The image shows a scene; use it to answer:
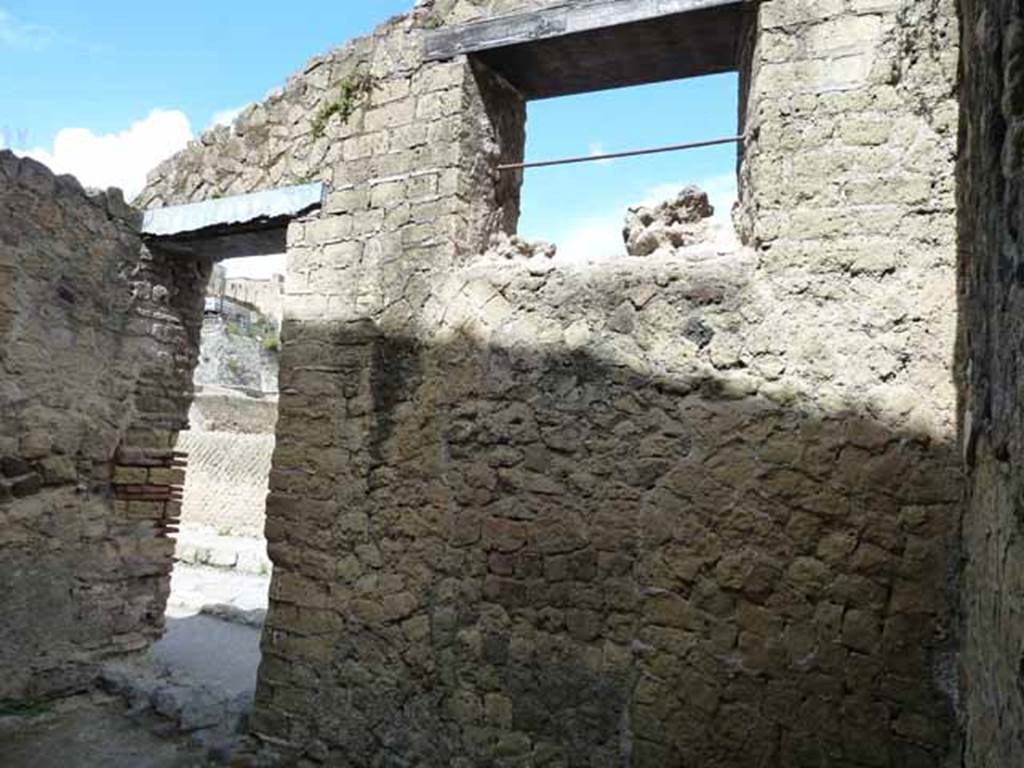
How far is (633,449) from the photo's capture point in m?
2.63

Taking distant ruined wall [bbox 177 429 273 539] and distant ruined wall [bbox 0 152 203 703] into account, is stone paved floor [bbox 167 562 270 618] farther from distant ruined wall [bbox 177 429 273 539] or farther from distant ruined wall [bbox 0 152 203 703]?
distant ruined wall [bbox 177 429 273 539]

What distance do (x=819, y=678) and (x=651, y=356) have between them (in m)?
1.12

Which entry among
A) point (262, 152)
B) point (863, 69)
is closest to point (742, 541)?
point (863, 69)

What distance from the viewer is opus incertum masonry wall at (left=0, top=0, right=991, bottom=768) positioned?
90.2 inches

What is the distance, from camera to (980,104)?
160 centimetres

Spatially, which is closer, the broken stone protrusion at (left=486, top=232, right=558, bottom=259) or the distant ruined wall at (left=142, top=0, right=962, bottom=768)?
the distant ruined wall at (left=142, top=0, right=962, bottom=768)

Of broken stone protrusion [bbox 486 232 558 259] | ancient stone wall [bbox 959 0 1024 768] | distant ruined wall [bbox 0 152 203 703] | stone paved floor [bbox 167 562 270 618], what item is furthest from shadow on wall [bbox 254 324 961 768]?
stone paved floor [bbox 167 562 270 618]

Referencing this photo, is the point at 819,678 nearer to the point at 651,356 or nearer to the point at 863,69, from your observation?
the point at 651,356

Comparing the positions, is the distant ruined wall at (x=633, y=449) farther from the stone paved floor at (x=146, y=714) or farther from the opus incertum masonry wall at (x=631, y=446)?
the stone paved floor at (x=146, y=714)

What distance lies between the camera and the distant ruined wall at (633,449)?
2.29 meters

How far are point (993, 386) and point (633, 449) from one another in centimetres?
127

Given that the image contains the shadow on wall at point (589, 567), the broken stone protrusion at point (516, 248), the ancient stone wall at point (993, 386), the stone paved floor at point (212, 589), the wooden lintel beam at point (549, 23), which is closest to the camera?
the ancient stone wall at point (993, 386)

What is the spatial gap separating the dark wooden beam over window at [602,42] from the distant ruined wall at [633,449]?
0.37 ft

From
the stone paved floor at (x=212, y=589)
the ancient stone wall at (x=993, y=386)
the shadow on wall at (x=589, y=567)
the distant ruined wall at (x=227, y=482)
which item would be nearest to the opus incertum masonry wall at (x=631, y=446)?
the shadow on wall at (x=589, y=567)
